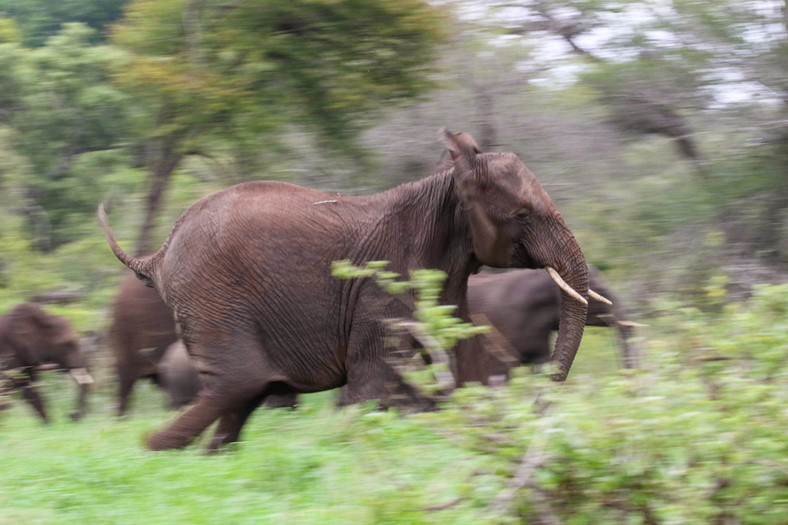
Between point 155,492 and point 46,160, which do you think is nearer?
point 155,492

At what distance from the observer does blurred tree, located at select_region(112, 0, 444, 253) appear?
1094 centimetres

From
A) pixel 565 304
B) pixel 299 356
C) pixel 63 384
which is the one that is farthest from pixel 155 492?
pixel 63 384

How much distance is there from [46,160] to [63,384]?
17.5 feet

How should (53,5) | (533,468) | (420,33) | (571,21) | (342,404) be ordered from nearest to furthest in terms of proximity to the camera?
(533,468) → (342,404) → (420,33) → (571,21) → (53,5)

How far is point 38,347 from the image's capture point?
1103 cm

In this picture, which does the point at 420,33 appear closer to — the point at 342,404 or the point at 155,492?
the point at 342,404

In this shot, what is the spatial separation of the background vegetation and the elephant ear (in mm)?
1048

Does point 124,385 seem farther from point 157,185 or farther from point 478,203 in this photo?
point 478,203

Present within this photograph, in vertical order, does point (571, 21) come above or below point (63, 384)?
above

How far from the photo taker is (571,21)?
13.0 metres

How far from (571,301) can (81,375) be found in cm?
616

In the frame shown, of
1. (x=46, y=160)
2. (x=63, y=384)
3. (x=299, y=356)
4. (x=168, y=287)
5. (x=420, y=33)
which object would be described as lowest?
(x=63, y=384)

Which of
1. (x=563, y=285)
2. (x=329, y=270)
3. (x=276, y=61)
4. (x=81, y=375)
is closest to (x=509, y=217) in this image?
(x=563, y=285)

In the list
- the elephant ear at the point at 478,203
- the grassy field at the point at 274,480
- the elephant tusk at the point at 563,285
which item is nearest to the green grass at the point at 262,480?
the grassy field at the point at 274,480
